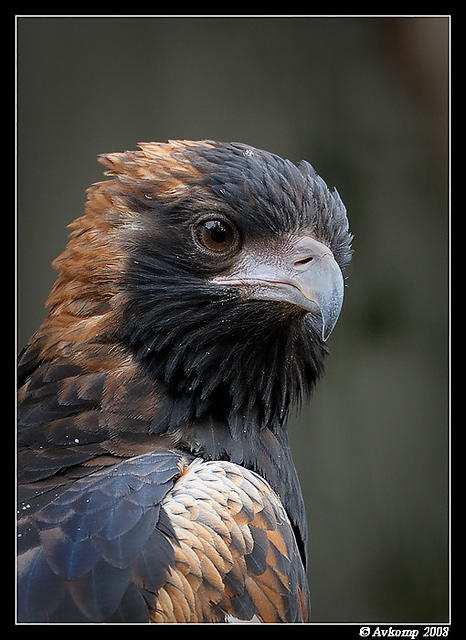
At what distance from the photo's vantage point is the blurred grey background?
→ 5.18m

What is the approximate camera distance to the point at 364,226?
5.45 metres

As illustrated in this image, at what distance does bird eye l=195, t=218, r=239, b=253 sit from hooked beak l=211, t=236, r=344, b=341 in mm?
61

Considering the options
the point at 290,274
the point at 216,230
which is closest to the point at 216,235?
the point at 216,230

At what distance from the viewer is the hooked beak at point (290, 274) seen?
2.41m

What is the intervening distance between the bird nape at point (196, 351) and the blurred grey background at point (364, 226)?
2.65m

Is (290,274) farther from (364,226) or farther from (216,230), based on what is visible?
(364,226)

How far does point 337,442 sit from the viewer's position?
5.41 meters

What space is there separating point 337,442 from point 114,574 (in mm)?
3581

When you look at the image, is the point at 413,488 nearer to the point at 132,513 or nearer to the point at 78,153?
the point at 78,153

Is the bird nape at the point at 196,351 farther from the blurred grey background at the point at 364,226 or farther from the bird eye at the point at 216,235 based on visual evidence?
the blurred grey background at the point at 364,226

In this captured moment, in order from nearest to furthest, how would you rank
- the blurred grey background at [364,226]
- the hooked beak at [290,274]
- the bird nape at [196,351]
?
the bird nape at [196,351]
the hooked beak at [290,274]
the blurred grey background at [364,226]

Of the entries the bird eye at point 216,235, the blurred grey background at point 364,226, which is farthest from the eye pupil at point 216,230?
the blurred grey background at point 364,226

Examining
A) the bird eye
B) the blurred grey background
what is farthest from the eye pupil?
the blurred grey background

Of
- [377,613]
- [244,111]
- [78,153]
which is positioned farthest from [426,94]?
[377,613]
